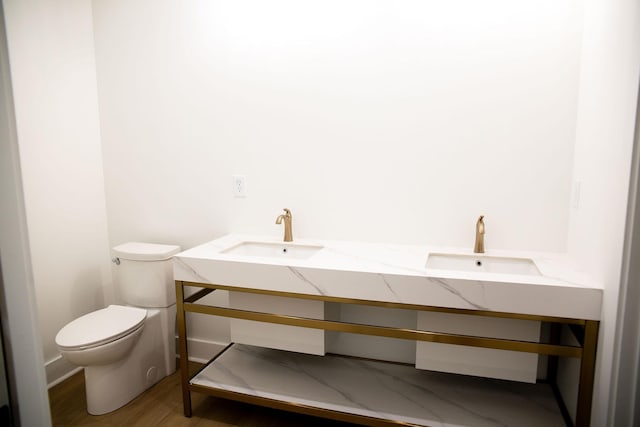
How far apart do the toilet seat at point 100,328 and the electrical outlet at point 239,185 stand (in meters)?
0.81

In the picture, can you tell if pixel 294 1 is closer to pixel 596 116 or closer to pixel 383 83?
pixel 383 83

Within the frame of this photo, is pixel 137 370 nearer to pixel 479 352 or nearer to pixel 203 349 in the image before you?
pixel 203 349

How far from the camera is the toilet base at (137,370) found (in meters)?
2.00

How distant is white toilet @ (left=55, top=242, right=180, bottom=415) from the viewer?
1917 mm

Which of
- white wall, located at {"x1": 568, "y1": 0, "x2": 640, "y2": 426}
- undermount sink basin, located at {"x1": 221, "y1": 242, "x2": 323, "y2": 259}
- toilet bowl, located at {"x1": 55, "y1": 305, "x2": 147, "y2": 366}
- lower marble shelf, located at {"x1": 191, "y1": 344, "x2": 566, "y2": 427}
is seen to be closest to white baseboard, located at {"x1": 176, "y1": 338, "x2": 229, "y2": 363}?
lower marble shelf, located at {"x1": 191, "y1": 344, "x2": 566, "y2": 427}

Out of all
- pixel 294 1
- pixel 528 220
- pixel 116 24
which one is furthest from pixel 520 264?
pixel 116 24

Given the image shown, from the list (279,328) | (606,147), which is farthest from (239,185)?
(606,147)

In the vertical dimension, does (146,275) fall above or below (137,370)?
above

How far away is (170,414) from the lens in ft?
6.59

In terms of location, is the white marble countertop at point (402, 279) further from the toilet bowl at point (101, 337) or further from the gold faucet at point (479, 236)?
the toilet bowl at point (101, 337)

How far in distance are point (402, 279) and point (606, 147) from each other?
33.1 inches

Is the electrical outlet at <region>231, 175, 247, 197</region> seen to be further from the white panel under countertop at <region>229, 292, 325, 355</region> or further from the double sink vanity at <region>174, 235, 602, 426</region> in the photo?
the white panel under countertop at <region>229, 292, 325, 355</region>

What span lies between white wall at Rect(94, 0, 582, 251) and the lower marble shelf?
2.17 ft

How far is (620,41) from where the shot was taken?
131 centimetres
